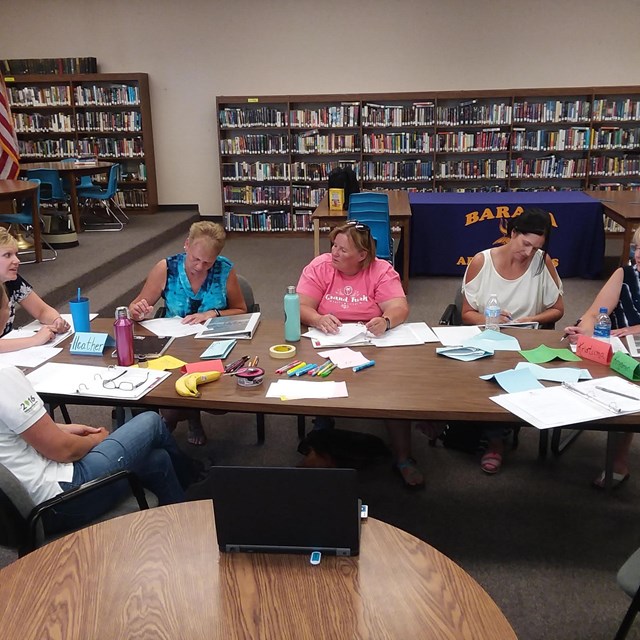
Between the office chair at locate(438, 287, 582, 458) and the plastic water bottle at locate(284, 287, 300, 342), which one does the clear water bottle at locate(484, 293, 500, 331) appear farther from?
the plastic water bottle at locate(284, 287, 300, 342)

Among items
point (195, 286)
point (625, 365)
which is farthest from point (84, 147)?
point (625, 365)

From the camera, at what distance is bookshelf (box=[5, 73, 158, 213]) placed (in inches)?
324

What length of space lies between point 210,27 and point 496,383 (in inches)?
299

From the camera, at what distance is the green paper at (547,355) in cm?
225

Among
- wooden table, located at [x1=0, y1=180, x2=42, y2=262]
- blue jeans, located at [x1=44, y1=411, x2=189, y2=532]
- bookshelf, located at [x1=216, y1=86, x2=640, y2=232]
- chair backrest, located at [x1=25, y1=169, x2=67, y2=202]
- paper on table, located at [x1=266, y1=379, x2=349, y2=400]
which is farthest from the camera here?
bookshelf, located at [x1=216, y1=86, x2=640, y2=232]

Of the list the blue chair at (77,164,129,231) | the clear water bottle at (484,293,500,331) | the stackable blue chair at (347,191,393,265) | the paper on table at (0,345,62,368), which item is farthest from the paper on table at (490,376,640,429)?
the blue chair at (77,164,129,231)

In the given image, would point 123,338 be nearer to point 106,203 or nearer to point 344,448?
point 344,448

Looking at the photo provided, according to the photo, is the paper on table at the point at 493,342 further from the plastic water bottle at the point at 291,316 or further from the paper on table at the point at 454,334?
the plastic water bottle at the point at 291,316

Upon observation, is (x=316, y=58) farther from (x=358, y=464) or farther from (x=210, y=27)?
(x=358, y=464)

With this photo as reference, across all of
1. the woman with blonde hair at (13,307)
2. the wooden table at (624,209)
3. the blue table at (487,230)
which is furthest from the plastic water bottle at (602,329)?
the blue table at (487,230)

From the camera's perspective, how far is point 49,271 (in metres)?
5.51

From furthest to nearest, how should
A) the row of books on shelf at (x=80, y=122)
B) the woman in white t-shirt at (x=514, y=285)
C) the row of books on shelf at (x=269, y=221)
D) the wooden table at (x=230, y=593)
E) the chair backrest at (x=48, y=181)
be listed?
the row of books on shelf at (x=269, y=221)
the row of books on shelf at (x=80, y=122)
the chair backrest at (x=48, y=181)
the woman in white t-shirt at (x=514, y=285)
the wooden table at (x=230, y=593)

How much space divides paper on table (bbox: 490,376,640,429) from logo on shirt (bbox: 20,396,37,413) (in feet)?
4.49

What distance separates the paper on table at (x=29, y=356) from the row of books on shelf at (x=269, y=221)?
6377 mm
